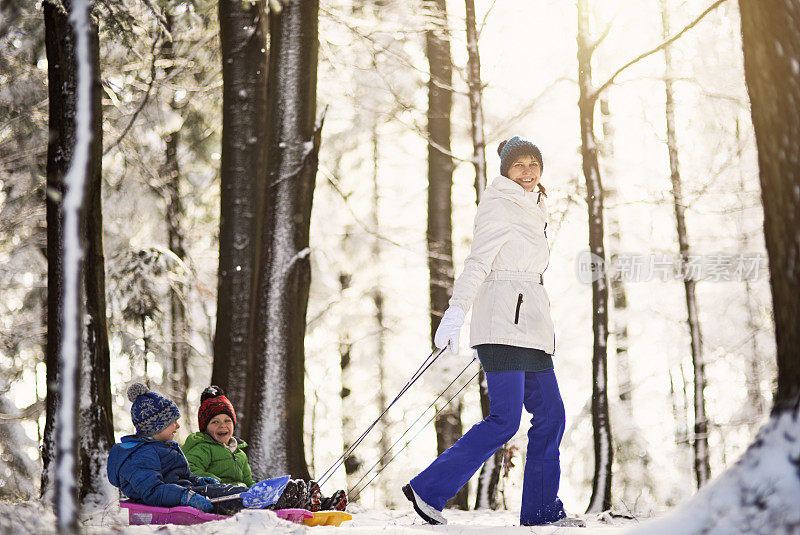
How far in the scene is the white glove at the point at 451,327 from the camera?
4602mm

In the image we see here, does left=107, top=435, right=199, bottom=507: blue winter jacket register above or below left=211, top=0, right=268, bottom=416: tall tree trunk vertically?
below

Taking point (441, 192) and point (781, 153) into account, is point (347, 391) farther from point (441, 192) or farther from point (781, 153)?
point (781, 153)

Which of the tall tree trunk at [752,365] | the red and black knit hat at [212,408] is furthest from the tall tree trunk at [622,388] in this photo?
the red and black knit hat at [212,408]

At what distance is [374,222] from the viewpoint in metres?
17.7

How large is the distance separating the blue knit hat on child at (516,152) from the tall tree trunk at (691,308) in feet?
30.0

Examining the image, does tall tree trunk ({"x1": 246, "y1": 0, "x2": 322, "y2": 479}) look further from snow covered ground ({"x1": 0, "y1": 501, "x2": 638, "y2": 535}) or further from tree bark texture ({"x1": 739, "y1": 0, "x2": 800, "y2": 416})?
tree bark texture ({"x1": 739, "y1": 0, "x2": 800, "y2": 416})

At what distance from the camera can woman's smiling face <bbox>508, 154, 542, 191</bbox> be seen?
4.95 metres

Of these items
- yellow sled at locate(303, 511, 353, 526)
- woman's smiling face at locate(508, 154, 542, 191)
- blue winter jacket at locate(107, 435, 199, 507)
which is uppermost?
woman's smiling face at locate(508, 154, 542, 191)

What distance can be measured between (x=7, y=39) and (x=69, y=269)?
10.4 meters

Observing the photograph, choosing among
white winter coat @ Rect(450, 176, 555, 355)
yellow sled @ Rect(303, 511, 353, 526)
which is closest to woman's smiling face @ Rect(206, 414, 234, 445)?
yellow sled @ Rect(303, 511, 353, 526)

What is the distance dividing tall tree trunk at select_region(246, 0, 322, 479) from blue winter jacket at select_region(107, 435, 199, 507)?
179cm

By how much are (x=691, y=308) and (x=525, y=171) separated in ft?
32.3

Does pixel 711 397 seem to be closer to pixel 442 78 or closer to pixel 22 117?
pixel 442 78

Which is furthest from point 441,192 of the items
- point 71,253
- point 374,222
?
point 71,253
